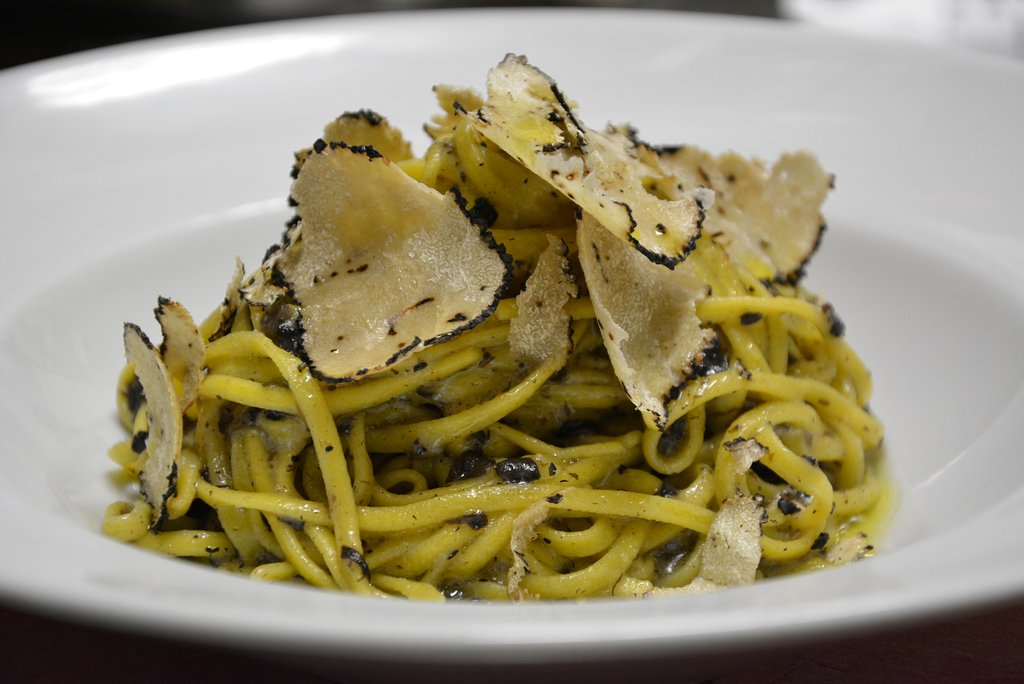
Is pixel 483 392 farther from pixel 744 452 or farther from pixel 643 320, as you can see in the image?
pixel 744 452

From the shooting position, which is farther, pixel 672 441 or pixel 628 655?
pixel 672 441

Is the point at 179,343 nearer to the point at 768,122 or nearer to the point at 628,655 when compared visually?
the point at 628,655

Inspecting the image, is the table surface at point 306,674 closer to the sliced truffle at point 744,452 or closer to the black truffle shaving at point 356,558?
the black truffle shaving at point 356,558

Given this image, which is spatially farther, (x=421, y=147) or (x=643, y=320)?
(x=421, y=147)

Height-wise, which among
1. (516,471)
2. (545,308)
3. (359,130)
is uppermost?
(359,130)

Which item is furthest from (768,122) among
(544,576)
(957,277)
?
(544,576)

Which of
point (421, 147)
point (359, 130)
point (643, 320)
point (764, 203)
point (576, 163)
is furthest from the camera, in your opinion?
point (421, 147)

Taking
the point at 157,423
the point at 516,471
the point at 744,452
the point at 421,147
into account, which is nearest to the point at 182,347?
the point at 157,423
